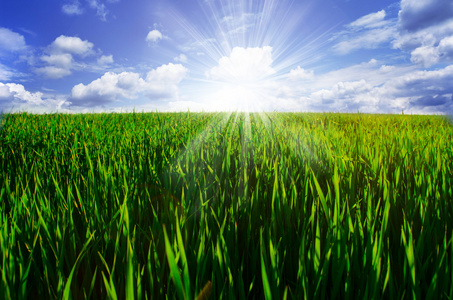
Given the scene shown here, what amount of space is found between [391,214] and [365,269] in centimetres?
43

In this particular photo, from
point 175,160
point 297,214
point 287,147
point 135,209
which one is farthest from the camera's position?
point 287,147

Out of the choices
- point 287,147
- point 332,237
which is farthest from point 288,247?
point 287,147

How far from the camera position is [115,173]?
136 centimetres

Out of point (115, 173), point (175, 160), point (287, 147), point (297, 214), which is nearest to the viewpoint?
point (297, 214)

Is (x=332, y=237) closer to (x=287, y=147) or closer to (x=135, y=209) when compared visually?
(x=135, y=209)

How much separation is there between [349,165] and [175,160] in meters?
1.00

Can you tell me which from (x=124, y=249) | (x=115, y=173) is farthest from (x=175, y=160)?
(x=124, y=249)

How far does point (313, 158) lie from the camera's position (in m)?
1.62

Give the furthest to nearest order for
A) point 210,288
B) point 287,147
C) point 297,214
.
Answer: point 287,147 → point 297,214 → point 210,288

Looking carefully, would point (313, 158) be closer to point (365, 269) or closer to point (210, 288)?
point (365, 269)

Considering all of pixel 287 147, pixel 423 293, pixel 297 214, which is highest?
pixel 287 147

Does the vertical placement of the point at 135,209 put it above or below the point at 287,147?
below

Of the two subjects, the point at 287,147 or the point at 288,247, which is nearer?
the point at 288,247

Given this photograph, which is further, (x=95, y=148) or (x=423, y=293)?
(x=95, y=148)
